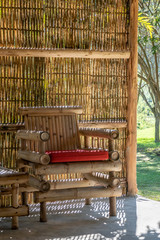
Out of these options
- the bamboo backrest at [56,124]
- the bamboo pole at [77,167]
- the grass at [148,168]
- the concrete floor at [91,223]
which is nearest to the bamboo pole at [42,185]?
the bamboo pole at [77,167]

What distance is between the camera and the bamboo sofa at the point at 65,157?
170 inches

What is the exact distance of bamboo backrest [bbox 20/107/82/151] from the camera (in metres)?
4.96

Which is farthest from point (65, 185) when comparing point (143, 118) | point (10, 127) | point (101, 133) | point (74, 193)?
point (143, 118)

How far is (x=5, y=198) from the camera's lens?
5.28 meters

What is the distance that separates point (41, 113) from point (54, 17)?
1.20 meters

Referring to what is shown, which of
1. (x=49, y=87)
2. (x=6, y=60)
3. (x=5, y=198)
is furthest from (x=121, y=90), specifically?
(x=5, y=198)

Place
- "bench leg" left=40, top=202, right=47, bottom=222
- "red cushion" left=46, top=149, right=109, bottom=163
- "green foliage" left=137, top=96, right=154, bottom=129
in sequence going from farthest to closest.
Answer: "green foliage" left=137, top=96, right=154, bottom=129, "bench leg" left=40, top=202, right=47, bottom=222, "red cushion" left=46, top=149, right=109, bottom=163

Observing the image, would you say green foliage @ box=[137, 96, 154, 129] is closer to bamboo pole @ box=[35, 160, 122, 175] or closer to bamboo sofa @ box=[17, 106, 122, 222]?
bamboo sofa @ box=[17, 106, 122, 222]

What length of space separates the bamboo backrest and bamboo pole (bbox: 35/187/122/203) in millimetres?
637

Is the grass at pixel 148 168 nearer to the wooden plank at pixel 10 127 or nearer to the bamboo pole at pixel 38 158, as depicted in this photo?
the wooden plank at pixel 10 127

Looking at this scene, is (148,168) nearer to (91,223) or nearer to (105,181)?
(105,181)

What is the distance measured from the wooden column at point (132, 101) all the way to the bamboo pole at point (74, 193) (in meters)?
1.05

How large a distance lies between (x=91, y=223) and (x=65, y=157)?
2.27ft

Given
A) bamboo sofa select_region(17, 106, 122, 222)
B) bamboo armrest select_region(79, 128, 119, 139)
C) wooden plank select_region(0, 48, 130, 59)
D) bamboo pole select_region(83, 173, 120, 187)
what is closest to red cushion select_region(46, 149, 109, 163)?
bamboo sofa select_region(17, 106, 122, 222)
